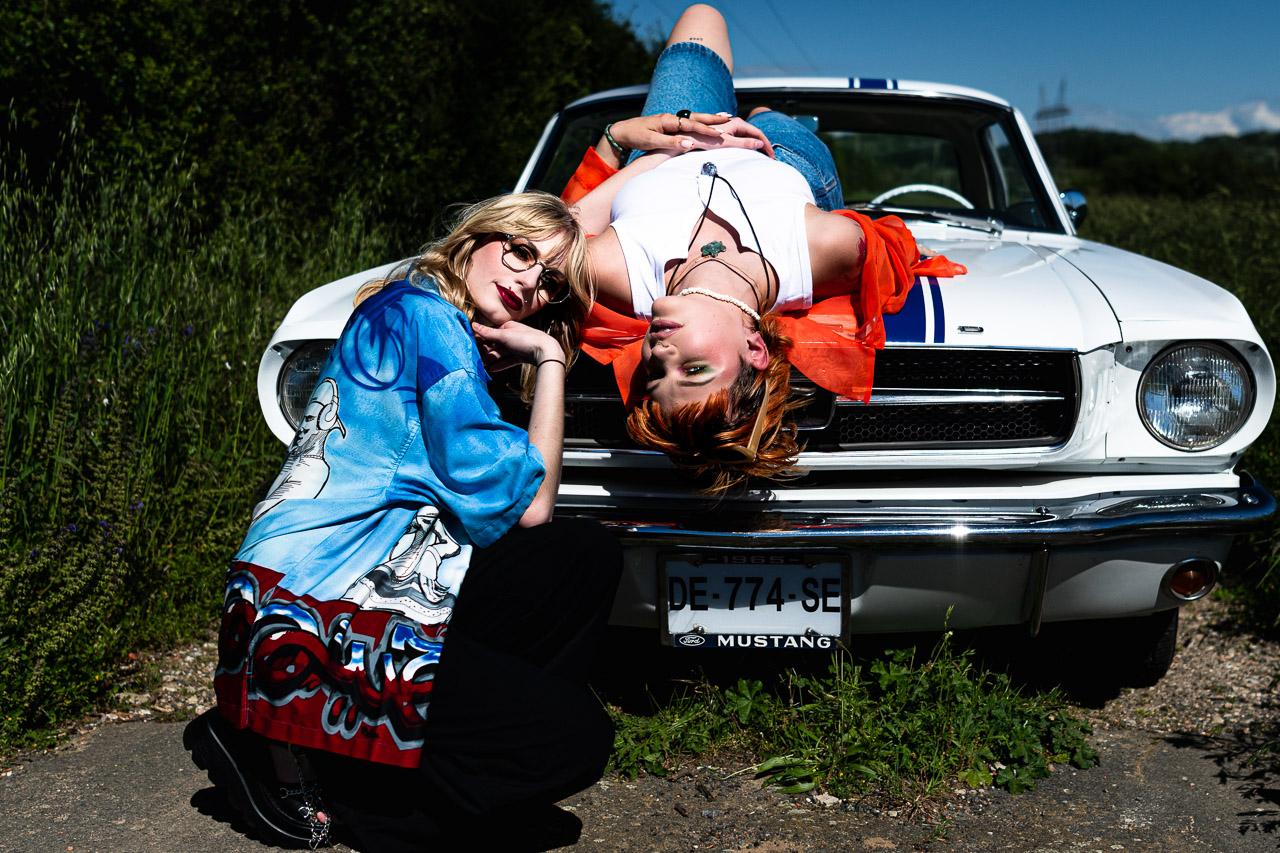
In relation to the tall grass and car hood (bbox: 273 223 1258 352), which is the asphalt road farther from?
car hood (bbox: 273 223 1258 352)

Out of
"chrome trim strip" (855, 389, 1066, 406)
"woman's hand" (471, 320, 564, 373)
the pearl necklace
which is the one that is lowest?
"chrome trim strip" (855, 389, 1066, 406)

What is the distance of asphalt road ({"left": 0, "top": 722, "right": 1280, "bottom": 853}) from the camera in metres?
2.32

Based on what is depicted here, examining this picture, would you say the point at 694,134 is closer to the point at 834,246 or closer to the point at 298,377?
the point at 834,246

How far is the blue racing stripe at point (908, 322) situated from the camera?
249cm

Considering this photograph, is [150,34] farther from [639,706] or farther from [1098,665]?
[1098,665]

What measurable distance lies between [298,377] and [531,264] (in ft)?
2.82

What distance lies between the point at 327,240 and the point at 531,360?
3.89m

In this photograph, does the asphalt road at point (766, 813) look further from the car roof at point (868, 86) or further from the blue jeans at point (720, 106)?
the car roof at point (868, 86)

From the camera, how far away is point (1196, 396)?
2580mm

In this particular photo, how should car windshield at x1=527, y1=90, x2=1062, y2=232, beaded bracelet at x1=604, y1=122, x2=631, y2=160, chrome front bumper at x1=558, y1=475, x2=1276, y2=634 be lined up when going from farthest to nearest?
1. car windshield at x1=527, y1=90, x2=1062, y2=232
2. beaded bracelet at x1=604, y1=122, x2=631, y2=160
3. chrome front bumper at x1=558, y1=475, x2=1276, y2=634

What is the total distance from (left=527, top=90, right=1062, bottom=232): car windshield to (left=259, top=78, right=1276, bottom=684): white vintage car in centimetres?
135

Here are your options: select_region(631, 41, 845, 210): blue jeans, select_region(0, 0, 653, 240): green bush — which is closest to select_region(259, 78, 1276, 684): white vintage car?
select_region(631, 41, 845, 210): blue jeans

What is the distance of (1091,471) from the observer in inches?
102

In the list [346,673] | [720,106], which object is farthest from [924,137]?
[346,673]
